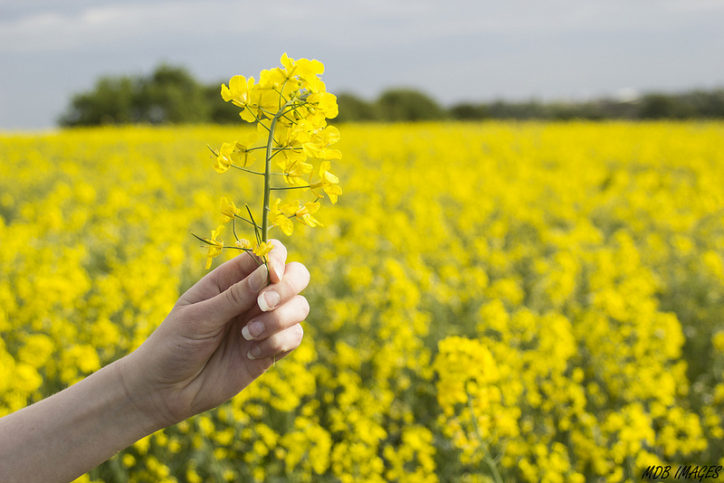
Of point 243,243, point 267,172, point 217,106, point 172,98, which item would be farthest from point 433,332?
point 217,106

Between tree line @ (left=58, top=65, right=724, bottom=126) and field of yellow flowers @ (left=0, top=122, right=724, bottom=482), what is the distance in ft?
76.6

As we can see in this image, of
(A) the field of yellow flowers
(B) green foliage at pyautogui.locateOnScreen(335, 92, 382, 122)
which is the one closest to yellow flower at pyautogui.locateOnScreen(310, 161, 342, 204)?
(A) the field of yellow flowers

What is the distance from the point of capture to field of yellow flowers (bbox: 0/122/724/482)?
2.38 metres

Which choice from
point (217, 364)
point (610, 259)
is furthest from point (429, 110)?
point (217, 364)

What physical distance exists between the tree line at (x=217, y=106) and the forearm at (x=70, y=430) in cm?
2786

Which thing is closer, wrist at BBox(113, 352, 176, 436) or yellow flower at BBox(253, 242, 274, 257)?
yellow flower at BBox(253, 242, 274, 257)

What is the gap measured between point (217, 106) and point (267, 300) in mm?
37638

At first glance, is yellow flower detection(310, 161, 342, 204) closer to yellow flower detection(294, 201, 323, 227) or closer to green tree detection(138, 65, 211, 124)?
yellow flower detection(294, 201, 323, 227)

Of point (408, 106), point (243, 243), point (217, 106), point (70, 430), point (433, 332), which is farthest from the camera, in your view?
point (408, 106)

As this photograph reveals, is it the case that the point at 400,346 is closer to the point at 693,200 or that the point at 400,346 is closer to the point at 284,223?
the point at 284,223

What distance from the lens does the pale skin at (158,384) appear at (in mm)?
1150

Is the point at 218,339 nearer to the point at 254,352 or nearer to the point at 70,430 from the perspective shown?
the point at 254,352

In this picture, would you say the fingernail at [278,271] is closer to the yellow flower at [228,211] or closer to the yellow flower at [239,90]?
the yellow flower at [228,211]

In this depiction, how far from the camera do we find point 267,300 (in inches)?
41.3
